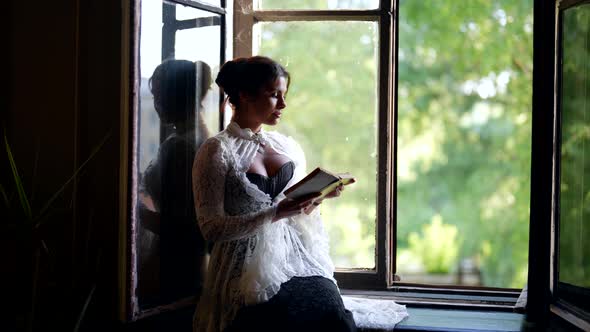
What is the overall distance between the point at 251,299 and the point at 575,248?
4.16 ft

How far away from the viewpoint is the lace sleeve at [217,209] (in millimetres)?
2377

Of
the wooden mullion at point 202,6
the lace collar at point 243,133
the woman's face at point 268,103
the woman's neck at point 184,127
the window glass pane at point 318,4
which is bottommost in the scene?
the lace collar at point 243,133

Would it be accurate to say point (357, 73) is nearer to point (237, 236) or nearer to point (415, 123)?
point (237, 236)

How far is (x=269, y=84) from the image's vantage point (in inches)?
102

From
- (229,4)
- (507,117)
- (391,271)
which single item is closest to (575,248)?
(391,271)

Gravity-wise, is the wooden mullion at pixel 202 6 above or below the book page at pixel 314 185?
above

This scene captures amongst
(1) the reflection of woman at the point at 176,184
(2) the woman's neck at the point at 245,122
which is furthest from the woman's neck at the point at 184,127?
(2) the woman's neck at the point at 245,122

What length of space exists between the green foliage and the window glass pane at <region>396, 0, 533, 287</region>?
0.5 inches

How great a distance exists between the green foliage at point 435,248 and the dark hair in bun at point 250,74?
6264 millimetres

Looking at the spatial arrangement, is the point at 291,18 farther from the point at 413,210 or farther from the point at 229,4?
the point at 413,210

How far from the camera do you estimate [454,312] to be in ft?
9.30

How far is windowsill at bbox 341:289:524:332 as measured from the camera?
2.58 metres

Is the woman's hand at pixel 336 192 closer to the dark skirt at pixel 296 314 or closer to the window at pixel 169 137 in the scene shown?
the dark skirt at pixel 296 314

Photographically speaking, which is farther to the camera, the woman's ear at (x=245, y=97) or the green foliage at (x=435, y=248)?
the green foliage at (x=435, y=248)
